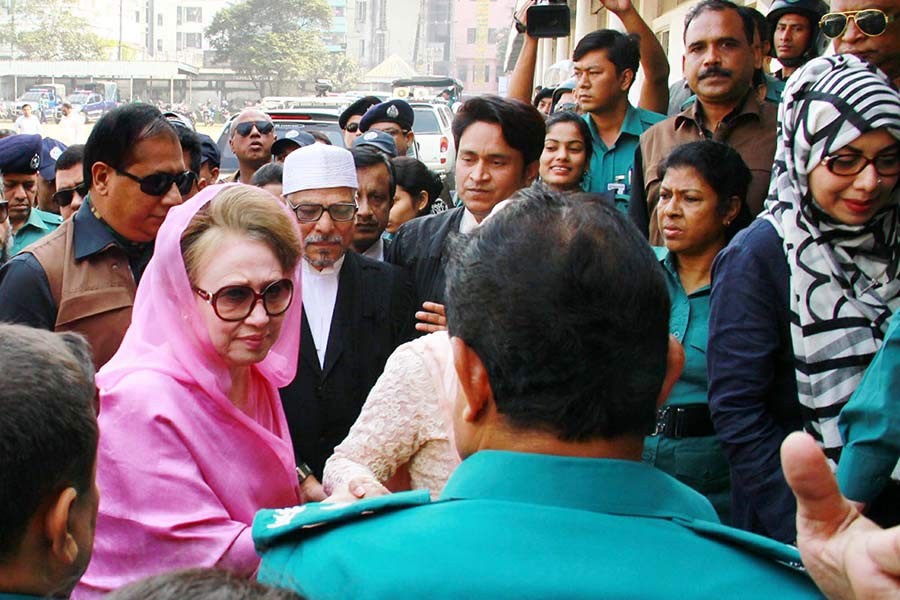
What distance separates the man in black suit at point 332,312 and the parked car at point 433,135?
13.7m

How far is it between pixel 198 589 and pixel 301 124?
11.3m

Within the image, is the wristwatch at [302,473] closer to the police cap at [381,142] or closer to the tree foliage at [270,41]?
the police cap at [381,142]

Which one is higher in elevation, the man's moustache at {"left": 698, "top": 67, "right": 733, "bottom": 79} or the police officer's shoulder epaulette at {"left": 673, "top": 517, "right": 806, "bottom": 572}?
the man's moustache at {"left": 698, "top": 67, "right": 733, "bottom": 79}

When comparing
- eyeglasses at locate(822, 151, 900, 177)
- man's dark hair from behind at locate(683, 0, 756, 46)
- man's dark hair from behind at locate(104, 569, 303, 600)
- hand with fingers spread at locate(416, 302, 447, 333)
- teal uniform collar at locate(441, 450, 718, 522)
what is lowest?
hand with fingers spread at locate(416, 302, 447, 333)

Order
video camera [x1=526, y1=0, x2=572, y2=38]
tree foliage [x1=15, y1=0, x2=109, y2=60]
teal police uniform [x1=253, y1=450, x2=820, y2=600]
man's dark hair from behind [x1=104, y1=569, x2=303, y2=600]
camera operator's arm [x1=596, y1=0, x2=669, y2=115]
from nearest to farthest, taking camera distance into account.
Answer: man's dark hair from behind [x1=104, y1=569, x2=303, y2=600]
teal police uniform [x1=253, y1=450, x2=820, y2=600]
camera operator's arm [x1=596, y1=0, x2=669, y2=115]
video camera [x1=526, y1=0, x2=572, y2=38]
tree foliage [x1=15, y1=0, x2=109, y2=60]

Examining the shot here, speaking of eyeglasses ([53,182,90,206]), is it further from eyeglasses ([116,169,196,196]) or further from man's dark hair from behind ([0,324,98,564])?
man's dark hair from behind ([0,324,98,564])

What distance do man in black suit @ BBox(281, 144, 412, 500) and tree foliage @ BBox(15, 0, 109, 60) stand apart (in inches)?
2949

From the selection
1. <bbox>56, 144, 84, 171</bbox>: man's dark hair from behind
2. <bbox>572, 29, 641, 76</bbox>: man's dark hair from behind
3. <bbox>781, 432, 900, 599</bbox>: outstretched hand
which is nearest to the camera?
<bbox>781, 432, 900, 599</bbox>: outstretched hand

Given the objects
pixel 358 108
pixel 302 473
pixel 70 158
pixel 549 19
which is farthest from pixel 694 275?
pixel 358 108

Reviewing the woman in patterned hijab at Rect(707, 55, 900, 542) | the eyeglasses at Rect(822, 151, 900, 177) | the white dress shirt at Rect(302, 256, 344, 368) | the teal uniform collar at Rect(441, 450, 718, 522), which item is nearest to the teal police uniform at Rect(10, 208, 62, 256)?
the white dress shirt at Rect(302, 256, 344, 368)

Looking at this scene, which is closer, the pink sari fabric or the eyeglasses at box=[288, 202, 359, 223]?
the pink sari fabric

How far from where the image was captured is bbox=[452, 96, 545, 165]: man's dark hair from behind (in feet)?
13.1

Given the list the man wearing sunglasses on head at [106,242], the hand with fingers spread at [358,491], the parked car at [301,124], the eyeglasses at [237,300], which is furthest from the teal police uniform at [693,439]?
the parked car at [301,124]

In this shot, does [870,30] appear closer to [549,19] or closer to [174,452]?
[174,452]
